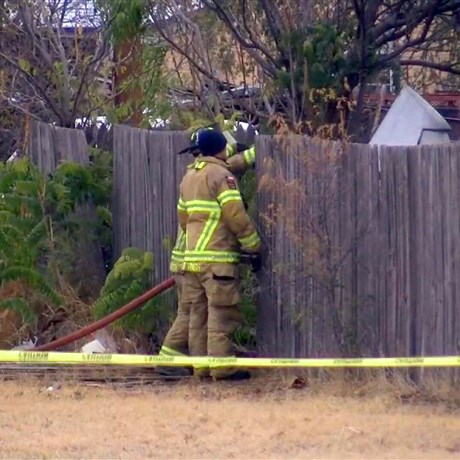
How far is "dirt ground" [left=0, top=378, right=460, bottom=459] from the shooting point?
784 centimetres

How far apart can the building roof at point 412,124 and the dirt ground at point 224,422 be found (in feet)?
7.47

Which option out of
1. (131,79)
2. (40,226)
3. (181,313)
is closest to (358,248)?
(181,313)

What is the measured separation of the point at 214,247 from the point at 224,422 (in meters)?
1.79

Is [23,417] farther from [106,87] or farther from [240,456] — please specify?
[106,87]

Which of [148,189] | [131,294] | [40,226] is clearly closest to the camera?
[131,294]

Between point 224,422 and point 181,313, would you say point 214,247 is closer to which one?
point 181,313

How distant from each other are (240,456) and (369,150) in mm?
2848

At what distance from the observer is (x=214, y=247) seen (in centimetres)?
991

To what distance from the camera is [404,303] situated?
9281 mm

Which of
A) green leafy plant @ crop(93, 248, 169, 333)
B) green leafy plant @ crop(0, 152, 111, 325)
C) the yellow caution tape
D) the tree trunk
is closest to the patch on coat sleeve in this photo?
the yellow caution tape

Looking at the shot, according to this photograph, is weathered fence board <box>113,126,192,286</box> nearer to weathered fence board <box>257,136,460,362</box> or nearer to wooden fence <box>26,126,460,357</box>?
wooden fence <box>26,126,460,357</box>

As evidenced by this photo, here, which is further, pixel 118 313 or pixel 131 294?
pixel 131 294

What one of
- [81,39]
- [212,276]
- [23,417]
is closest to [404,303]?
[212,276]

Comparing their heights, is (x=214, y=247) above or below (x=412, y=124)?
below
